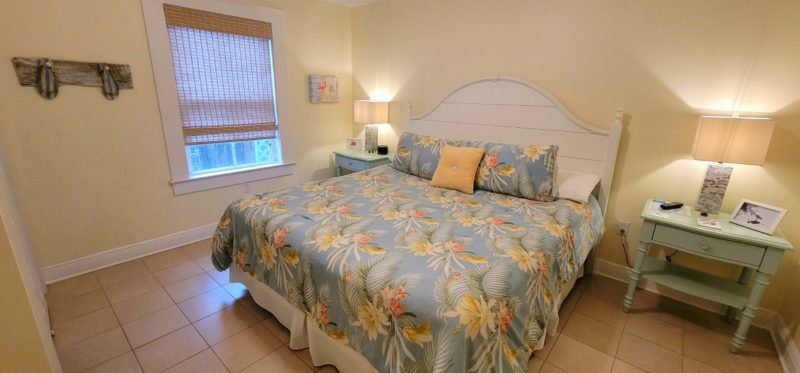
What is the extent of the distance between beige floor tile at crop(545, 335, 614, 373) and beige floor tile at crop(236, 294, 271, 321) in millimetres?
1686

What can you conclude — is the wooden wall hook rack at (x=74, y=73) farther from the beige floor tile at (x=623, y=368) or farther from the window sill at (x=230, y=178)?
the beige floor tile at (x=623, y=368)

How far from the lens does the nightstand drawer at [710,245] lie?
177 centimetres

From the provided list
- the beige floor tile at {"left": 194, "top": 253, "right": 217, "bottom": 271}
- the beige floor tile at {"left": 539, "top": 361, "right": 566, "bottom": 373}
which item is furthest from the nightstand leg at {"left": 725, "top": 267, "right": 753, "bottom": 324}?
the beige floor tile at {"left": 194, "top": 253, "right": 217, "bottom": 271}

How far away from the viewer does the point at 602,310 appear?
7.24 ft

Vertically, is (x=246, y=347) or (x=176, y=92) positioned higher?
(x=176, y=92)

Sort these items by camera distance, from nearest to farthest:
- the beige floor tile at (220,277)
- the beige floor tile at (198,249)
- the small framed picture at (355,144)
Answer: the beige floor tile at (220,277) < the beige floor tile at (198,249) < the small framed picture at (355,144)

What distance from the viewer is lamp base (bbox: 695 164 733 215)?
1999mm

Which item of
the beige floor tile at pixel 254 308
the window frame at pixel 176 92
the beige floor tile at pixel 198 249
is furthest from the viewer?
the beige floor tile at pixel 198 249

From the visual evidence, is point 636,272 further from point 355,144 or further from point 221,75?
point 221,75

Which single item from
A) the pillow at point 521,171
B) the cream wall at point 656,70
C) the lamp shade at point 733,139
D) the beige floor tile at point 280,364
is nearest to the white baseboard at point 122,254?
the beige floor tile at point 280,364

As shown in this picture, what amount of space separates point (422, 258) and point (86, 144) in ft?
8.61

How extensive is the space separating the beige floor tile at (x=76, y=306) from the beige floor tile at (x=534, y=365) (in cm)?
263

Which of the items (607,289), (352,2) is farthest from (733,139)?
(352,2)

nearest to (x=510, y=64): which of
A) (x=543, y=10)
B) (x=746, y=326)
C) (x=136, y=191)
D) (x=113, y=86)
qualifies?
(x=543, y=10)
